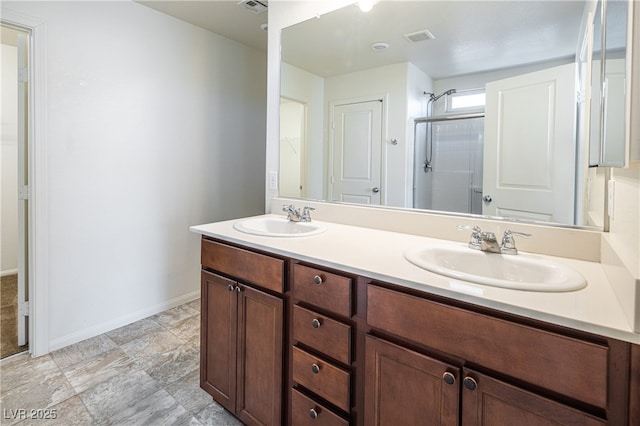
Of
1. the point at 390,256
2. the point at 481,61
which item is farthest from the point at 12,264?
the point at 481,61

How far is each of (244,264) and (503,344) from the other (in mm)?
1015

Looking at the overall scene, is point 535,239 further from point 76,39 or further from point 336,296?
point 76,39

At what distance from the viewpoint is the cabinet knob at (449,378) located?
0.88 meters

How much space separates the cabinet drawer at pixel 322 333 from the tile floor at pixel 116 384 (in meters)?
0.78

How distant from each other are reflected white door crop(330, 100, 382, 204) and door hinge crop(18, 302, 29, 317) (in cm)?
215

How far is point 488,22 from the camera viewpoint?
142 cm

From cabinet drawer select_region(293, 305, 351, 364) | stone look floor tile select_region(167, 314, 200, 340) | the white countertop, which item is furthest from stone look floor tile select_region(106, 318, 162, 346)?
cabinet drawer select_region(293, 305, 351, 364)

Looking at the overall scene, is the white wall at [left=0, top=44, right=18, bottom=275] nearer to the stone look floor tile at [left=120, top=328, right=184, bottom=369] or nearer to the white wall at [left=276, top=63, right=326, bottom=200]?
the stone look floor tile at [left=120, top=328, right=184, bottom=369]

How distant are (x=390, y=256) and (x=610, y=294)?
0.61 meters

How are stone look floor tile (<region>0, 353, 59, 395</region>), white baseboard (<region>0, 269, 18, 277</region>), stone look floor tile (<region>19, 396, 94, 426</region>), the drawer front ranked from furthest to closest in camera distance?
1. white baseboard (<region>0, 269, 18, 277</region>)
2. stone look floor tile (<region>0, 353, 59, 395</region>)
3. stone look floor tile (<region>19, 396, 94, 426</region>)
4. the drawer front

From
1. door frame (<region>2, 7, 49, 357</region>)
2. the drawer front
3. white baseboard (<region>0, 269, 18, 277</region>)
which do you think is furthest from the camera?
white baseboard (<region>0, 269, 18, 277</region>)

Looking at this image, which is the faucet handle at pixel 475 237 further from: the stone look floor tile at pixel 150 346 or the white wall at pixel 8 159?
the white wall at pixel 8 159

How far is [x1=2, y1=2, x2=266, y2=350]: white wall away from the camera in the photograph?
2.18 m

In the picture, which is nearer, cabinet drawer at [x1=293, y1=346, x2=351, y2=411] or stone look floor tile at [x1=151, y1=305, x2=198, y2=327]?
cabinet drawer at [x1=293, y1=346, x2=351, y2=411]
